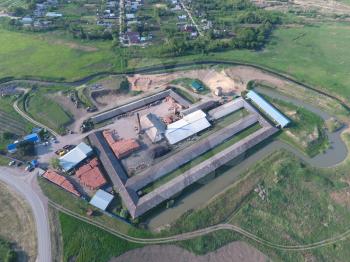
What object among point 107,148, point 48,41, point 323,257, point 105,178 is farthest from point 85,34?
point 323,257

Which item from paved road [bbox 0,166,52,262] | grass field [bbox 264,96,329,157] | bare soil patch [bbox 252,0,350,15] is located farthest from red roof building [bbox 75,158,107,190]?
bare soil patch [bbox 252,0,350,15]

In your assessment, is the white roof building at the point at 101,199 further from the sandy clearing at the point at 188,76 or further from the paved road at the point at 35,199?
the sandy clearing at the point at 188,76

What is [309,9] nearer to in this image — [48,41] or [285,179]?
[285,179]

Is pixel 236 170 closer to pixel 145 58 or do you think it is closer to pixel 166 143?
pixel 166 143

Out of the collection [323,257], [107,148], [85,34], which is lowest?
[323,257]

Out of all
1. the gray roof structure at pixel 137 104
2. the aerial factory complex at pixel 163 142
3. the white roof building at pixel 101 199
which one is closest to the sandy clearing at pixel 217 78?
the gray roof structure at pixel 137 104

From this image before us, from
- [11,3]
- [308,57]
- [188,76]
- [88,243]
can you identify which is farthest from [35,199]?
[11,3]
